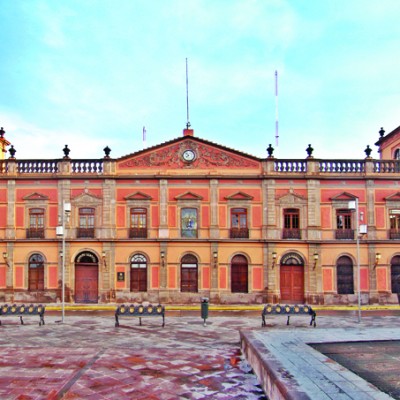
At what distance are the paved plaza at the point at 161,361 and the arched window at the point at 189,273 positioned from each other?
7.99 m

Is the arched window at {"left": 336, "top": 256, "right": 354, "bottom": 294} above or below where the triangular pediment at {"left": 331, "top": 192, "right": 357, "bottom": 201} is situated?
below

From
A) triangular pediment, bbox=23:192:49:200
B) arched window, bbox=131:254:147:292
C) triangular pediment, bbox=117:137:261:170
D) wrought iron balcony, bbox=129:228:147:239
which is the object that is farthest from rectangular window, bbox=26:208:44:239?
arched window, bbox=131:254:147:292

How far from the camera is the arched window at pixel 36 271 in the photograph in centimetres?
2747

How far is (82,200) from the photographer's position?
2775cm

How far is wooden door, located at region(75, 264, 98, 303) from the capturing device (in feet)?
89.7

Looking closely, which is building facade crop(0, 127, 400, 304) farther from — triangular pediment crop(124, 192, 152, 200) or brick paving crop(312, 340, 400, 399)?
brick paving crop(312, 340, 400, 399)

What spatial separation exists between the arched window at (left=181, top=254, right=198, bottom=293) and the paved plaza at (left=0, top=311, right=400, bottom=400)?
799 cm

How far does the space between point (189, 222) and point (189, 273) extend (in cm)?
305

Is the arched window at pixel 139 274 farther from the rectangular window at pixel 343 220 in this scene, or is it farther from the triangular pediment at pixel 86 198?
the rectangular window at pixel 343 220

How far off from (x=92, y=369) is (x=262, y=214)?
17848mm

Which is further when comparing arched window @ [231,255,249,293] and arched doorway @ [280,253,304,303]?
arched window @ [231,255,249,293]

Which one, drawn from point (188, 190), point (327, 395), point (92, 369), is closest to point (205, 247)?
point (188, 190)

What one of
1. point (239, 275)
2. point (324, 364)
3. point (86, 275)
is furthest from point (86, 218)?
point (324, 364)

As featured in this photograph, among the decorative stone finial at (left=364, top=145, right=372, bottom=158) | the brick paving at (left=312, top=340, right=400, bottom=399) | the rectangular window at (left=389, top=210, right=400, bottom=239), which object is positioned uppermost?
the decorative stone finial at (left=364, top=145, right=372, bottom=158)
